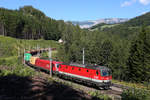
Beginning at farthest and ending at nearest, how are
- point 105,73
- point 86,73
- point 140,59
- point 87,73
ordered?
1. point 140,59
2. point 86,73
3. point 87,73
4. point 105,73

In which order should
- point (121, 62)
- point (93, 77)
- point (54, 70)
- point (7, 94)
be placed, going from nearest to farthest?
point (7, 94), point (93, 77), point (54, 70), point (121, 62)

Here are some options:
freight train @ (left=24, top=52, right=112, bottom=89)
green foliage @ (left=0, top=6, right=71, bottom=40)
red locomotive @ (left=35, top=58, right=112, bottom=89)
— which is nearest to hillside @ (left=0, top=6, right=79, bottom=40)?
green foliage @ (left=0, top=6, right=71, bottom=40)

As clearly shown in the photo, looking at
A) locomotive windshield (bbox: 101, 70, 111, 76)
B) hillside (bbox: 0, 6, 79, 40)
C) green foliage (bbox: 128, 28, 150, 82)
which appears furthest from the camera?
hillside (bbox: 0, 6, 79, 40)

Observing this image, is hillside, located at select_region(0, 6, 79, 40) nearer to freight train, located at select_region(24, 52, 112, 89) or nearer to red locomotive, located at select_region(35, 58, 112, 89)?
freight train, located at select_region(24, 52, 112, 89)

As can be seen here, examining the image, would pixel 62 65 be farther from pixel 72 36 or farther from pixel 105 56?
pixel 72 36

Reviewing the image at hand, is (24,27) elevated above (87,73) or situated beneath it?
elevated above

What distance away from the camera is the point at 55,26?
15438 centimetres

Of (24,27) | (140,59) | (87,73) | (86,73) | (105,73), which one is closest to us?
(105,73)

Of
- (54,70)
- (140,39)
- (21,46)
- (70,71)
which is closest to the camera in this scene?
(70,71)

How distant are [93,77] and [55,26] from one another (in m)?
134

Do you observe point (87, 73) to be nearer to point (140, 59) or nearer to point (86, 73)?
point (86, 73)

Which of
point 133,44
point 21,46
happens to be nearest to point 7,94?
point 133,44

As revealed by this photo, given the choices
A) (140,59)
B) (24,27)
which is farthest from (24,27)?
(140,59)

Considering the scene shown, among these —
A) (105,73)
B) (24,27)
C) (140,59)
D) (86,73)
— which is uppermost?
(24,27)
